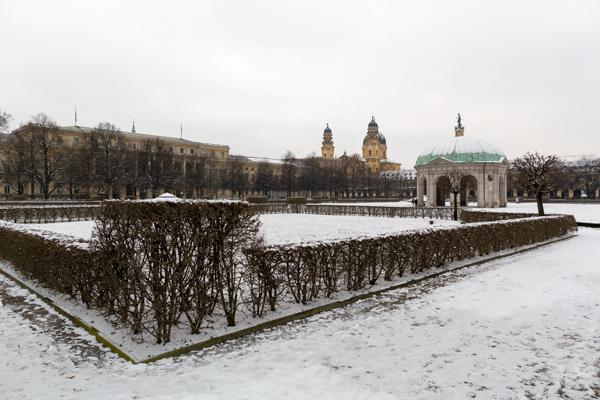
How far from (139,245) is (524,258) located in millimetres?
13848

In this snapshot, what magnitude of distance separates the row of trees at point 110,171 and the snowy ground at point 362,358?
163 ft

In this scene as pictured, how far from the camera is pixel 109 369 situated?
18.0 ft

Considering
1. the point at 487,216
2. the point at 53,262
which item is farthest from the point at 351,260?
the point at 487,216

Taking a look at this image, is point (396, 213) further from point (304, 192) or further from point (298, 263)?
point (304, 192)

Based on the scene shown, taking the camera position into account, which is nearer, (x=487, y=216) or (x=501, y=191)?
(x=487, y=216)

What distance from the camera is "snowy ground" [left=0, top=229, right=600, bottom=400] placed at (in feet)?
16.1

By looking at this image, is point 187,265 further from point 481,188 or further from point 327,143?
point 327,143

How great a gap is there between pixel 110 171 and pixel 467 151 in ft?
160

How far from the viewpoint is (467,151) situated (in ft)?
182

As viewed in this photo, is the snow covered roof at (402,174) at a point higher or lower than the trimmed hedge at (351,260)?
higher

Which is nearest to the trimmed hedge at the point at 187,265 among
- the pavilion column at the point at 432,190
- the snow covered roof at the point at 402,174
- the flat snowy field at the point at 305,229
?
the flat snowy field at the point at 305,229

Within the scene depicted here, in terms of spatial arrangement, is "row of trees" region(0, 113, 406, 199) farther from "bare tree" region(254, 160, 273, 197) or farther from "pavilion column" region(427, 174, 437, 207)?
"pavilion column" region(427, 174, 437, 207)

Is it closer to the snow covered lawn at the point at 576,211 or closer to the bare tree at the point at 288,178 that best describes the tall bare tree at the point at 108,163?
the bare tree at the point at 288,178

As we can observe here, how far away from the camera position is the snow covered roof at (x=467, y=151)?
55.1m
